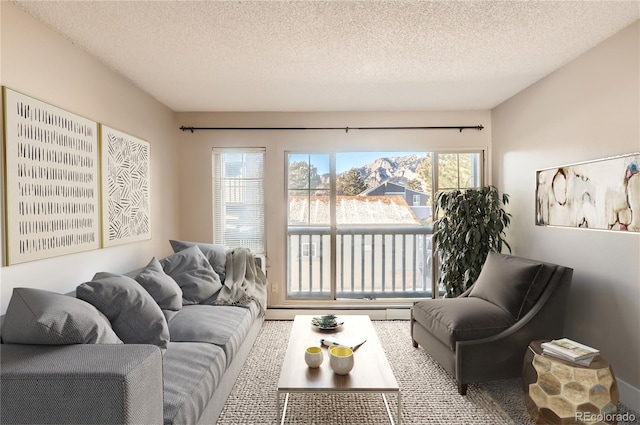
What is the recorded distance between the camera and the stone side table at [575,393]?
1729mm

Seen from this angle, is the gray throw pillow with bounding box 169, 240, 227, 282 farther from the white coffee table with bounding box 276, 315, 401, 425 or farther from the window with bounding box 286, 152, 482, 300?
the white coffee table with bounding box 276, 315, 401, 425

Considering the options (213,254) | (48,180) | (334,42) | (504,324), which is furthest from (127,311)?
(504,324)

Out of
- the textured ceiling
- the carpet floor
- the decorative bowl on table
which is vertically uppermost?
the textured ceiling

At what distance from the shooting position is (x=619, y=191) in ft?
7.00

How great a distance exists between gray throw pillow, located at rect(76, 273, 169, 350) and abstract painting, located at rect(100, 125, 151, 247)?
2.68ft

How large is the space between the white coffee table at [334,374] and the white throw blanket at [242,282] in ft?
2.55

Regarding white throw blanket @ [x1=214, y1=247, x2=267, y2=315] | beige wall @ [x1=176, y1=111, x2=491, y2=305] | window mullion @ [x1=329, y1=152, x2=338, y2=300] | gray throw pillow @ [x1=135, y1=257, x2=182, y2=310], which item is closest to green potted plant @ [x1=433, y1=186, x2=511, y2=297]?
beige wall @ [x1=176, y1=111, x2=491, y2=305]

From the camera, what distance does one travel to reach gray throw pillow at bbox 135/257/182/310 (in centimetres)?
232

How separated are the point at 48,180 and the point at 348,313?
303 cm

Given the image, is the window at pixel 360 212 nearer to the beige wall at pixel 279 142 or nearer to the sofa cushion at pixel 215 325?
the beige wall at pixel 279 142

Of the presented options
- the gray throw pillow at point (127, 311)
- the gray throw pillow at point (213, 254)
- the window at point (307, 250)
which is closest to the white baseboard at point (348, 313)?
the window at point (307, 250)

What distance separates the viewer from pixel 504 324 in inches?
89.2

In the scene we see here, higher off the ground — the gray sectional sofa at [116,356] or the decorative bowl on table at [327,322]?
the gray sectional sofa at [116,356]

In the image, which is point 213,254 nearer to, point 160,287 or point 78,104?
point 160,287
